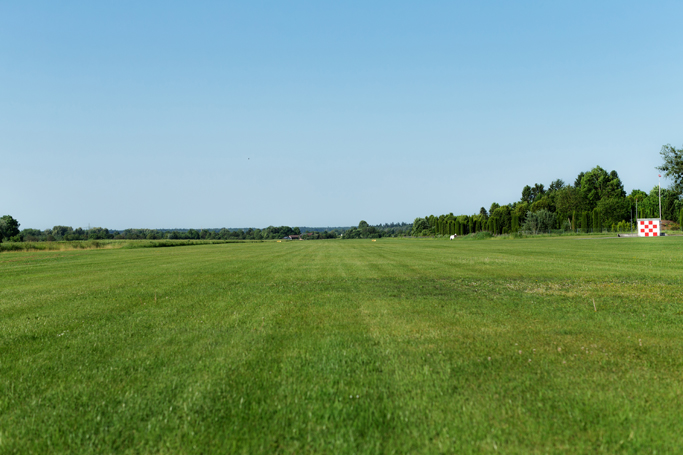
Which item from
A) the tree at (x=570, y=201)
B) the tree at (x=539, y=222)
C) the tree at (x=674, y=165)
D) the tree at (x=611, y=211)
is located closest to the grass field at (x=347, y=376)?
the tree at (x=674, y=165)

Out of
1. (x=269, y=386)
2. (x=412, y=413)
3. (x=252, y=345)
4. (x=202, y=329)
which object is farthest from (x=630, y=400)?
(x=202, y=329)

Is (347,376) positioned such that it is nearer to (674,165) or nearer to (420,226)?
(674,165)

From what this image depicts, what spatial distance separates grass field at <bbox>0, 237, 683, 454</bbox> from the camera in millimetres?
3234

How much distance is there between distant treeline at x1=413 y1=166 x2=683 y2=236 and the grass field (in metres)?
82.2

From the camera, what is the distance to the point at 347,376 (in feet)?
14.7

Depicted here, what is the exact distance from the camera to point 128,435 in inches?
131

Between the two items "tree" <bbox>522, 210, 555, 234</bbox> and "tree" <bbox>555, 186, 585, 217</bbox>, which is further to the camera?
"tree" <bbox>555, 186, 585, 217</bbox>

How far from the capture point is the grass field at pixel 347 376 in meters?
3.23

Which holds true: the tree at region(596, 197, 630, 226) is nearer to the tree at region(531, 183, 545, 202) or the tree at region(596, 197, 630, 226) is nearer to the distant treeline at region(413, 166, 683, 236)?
the distant treeline at region(413, 166, 683, 236)

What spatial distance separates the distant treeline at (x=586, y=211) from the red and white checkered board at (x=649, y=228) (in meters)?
30.5

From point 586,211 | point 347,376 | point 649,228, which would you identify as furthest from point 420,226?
point 347,376

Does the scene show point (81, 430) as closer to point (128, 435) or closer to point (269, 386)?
Answer: point (128, 435)

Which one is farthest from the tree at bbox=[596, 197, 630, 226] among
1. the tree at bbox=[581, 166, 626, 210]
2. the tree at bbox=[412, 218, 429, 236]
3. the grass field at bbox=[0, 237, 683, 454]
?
the grass field at bbox=[0, 237, 683, 454]

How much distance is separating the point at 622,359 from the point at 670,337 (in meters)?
1.74
